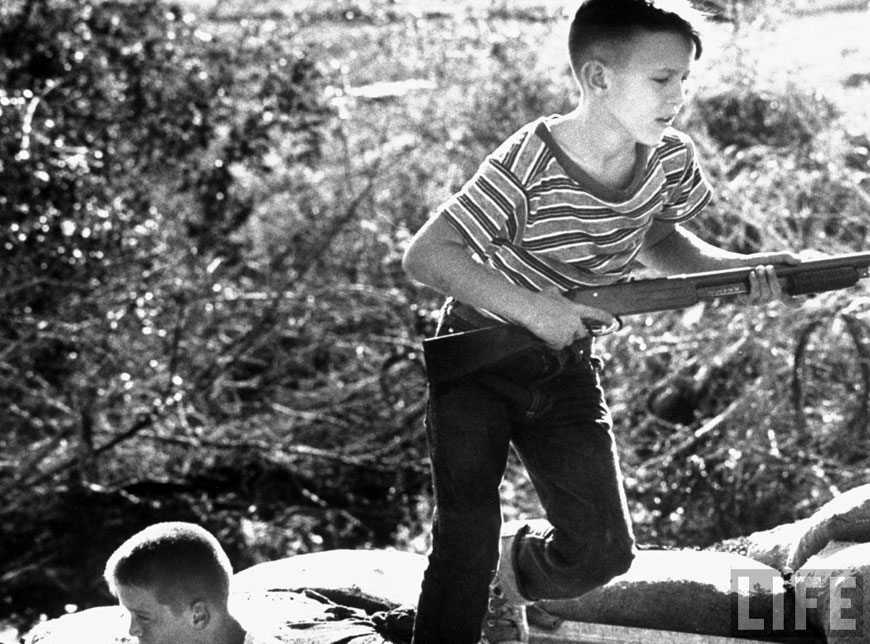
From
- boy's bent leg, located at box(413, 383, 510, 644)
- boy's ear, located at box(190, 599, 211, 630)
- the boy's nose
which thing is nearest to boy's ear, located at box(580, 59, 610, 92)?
boy's bent leg, located at box(413, 383, 510, 644)

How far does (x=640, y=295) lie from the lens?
11.2 feet

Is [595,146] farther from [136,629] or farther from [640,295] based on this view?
[136,629]

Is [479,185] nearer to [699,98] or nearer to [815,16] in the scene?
[699,98]

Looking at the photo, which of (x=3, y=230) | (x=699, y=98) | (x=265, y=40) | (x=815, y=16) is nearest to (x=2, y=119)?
(x=3, y=230)

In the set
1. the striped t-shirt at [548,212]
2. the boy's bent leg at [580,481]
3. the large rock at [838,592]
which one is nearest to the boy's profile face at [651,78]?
the striped t-shirt at [548,212]

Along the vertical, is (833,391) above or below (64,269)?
below

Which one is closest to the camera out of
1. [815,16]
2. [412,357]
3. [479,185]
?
[479,185]

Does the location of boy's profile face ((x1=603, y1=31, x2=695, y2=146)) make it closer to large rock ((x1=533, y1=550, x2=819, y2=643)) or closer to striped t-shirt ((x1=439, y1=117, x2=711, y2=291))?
striped t-shirt ((x1=439, y1=117, x2=711, y2=291))

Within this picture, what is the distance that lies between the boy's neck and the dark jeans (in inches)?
15.7

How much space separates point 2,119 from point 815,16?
5000mm

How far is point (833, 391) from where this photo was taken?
5.92 meters

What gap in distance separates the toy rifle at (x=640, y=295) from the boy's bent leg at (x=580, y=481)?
0.61ft

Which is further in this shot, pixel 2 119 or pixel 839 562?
pixel 2 119

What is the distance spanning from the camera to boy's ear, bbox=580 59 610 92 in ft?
11.1
